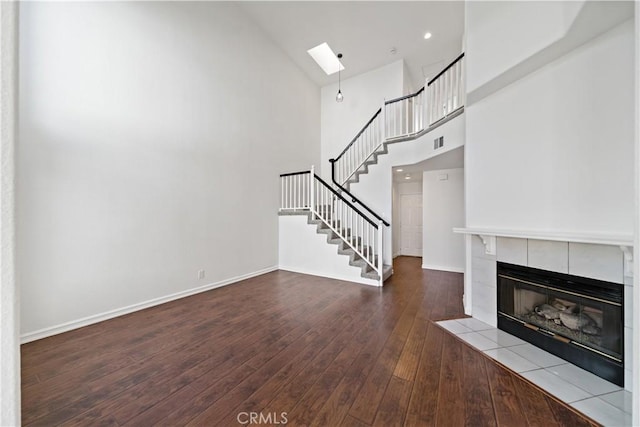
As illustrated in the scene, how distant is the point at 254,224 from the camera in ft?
15.6

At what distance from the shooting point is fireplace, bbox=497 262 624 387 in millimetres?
1826

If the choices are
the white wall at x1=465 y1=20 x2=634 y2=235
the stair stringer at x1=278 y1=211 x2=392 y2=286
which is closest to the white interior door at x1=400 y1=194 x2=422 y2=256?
the stair stringer at x1=278 y1=211 x2=392 y2=286

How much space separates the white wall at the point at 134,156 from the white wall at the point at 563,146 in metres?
3.64

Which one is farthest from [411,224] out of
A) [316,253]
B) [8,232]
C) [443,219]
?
[8,232]

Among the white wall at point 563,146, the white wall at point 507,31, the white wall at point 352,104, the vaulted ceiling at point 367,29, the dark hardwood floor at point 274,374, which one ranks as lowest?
the dark hardwood floor at point 274,374

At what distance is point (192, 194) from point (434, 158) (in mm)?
4071

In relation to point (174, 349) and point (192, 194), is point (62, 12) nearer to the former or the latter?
point (192, 194)

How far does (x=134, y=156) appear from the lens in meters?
3.05

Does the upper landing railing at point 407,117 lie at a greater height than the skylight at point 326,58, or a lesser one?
lesser

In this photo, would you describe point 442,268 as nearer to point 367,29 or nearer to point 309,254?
point 309,254

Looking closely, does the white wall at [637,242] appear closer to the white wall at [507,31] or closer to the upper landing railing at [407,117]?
the white wall at [507,31]

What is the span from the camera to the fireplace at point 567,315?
183cm

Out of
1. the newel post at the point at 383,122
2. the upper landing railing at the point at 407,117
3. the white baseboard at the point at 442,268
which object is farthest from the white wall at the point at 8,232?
the white baseboard at the point at 442,268

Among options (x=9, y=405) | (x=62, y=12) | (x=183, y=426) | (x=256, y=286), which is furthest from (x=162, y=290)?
(x=62, y=12)
